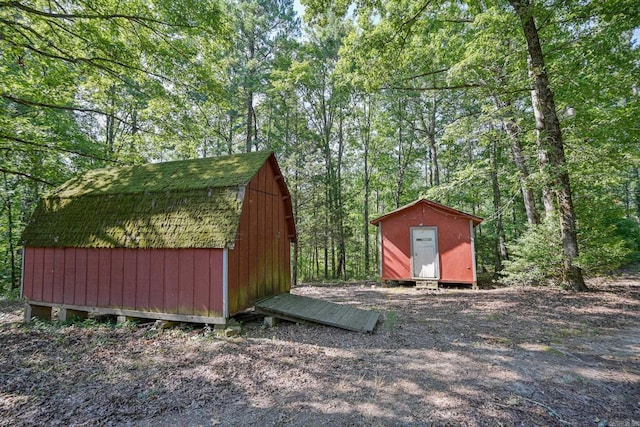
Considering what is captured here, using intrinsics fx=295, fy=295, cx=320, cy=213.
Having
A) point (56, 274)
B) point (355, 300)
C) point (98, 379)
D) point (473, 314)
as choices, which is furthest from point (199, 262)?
point (473, 314)

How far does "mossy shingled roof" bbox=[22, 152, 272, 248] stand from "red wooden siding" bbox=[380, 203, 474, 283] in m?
6.87

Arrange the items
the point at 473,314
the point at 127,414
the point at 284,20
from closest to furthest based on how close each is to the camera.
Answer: the point at 127,414
the point at 473,314
the point at 284,20

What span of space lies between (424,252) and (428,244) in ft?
1.17

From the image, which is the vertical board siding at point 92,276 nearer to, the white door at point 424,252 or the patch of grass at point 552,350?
the patch of grass at point 552,350

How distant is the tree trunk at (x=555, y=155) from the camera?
7891 millimetres

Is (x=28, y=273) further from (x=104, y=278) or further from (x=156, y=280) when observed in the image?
(x=156, y=280)

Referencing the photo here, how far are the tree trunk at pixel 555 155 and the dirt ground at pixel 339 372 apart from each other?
4.42ft

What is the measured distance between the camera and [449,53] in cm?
1191

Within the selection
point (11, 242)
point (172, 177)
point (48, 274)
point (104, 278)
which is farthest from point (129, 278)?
point (11, 242)

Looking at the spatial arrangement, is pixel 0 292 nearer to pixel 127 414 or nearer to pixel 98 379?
pixel 98 379

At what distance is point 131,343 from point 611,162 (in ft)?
40.0

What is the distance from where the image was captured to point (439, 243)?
452 inches

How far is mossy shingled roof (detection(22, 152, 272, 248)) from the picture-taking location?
623cm

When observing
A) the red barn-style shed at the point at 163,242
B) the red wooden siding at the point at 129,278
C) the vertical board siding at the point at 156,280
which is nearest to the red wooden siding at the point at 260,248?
the red barn-style shed at the point at 163,242
